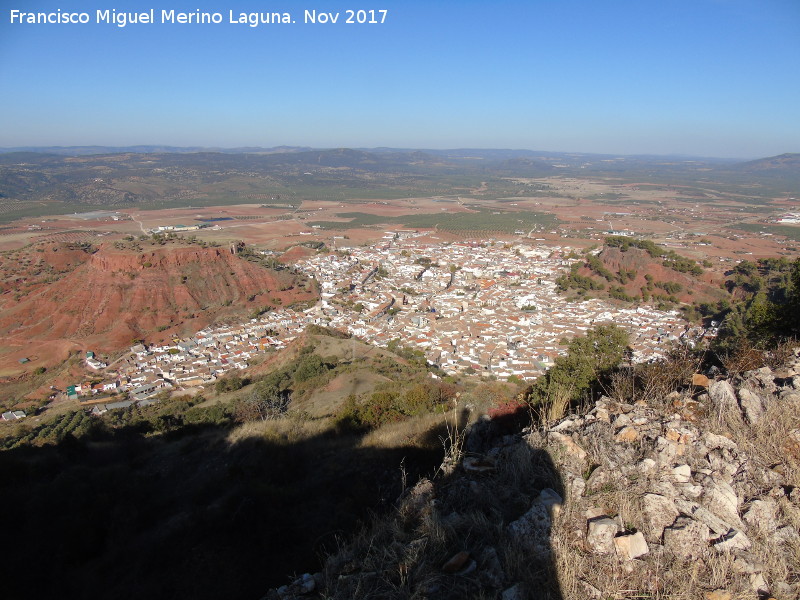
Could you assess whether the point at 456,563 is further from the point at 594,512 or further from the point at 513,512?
the point at 594,512

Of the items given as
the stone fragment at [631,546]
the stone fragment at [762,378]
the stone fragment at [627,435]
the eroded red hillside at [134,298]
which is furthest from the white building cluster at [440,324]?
the stone fragment at [631,546]

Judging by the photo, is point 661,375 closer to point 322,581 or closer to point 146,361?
point 322,581

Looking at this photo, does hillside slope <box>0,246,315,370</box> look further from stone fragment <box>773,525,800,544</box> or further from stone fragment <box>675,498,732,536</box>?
stone fragment <box>773,525,800,544</box>

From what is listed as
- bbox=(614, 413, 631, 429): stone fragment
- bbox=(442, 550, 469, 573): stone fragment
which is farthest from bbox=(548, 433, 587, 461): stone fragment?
bbox=(442, 550, 469, 573): stone fragment

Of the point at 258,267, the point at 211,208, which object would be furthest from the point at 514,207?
the point at 258,267

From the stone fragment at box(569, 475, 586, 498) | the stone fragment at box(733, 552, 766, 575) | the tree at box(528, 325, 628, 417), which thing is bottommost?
the tree at box(528, 325, 628, 417)

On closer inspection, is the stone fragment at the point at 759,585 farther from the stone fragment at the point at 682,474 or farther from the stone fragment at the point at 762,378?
the stone fragment at the point at 762,378
